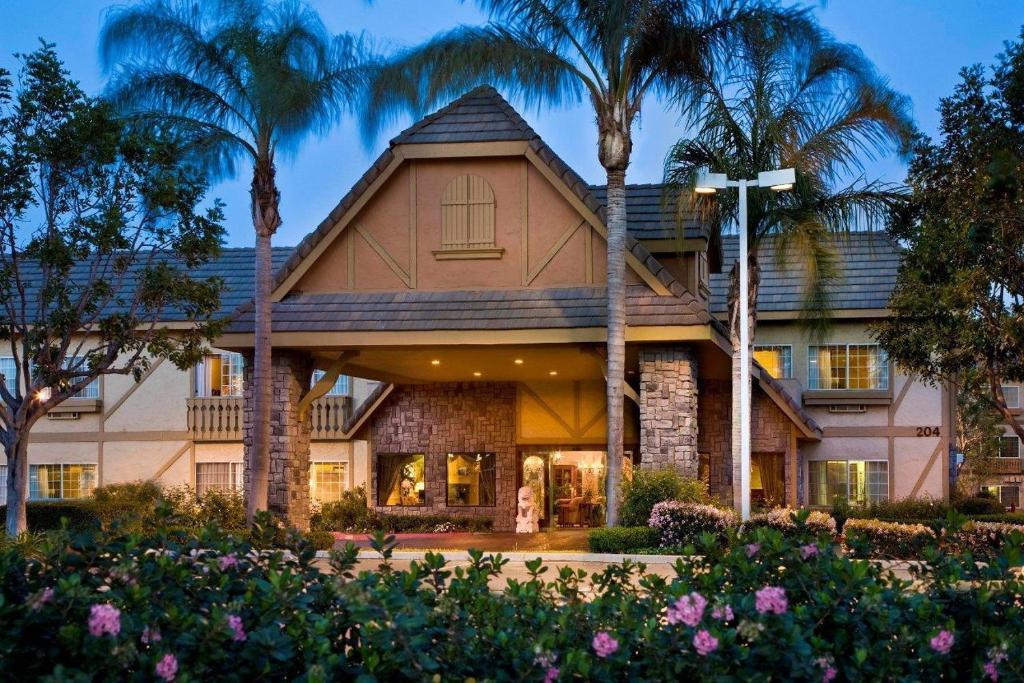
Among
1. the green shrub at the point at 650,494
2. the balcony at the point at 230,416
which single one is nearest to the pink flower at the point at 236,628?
the green shrub at the point at 650,494

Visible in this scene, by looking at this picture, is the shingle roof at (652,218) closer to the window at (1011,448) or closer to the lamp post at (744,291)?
the lamp post at (744,291)

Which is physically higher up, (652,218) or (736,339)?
(652,218)

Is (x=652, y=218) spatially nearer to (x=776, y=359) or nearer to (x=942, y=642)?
(x=776, y=359)

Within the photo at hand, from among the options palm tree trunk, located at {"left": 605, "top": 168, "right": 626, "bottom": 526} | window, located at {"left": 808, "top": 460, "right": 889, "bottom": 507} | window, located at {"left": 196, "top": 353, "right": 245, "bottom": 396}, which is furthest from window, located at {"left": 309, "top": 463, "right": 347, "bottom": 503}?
palm tree trunk, located at {"left": 605, "top": 168, "right": 626, "bottom": 526}

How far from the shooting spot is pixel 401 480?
103 feet

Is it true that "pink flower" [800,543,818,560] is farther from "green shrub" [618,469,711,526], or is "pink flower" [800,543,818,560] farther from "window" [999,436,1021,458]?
"window" [999,436,1021,458]

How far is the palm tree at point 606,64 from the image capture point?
21797 mm

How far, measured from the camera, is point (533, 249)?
78.4ft

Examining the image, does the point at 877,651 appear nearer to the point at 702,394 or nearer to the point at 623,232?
the point at 623,232

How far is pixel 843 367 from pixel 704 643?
2871 centimetres


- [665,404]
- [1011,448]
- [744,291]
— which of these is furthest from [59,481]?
[1011,448]

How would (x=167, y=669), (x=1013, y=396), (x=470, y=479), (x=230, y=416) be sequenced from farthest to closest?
(x=1013, y=396)
(x=230, y=416)
(x=470, y=479)
(x=167, y=669)

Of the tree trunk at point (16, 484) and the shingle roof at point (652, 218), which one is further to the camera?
the shingle roof at point (652, 218)

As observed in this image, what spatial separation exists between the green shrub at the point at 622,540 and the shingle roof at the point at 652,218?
6.66m
